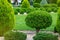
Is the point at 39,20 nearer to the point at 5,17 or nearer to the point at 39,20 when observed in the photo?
the point at 39,20

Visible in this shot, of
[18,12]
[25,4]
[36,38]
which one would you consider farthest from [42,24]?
[25,4]

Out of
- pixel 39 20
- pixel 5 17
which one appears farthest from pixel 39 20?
pixel 5 17

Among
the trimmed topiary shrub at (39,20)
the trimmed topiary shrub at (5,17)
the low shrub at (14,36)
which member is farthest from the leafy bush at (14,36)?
the trimmed topiary shrub at (39,20)

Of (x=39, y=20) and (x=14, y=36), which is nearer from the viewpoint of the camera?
A: (x=14, y=36)

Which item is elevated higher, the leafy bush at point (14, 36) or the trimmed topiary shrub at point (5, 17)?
the trimmed topiary shrub at point (5, 17)

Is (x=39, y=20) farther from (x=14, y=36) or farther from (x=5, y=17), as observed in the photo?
(x=14, y=36)

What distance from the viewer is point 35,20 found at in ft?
25.1

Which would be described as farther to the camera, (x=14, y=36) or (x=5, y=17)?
(x=5, y=17)

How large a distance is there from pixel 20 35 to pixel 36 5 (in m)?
13.3

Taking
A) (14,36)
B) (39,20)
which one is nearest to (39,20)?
(39,20)

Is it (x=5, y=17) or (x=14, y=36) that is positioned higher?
(x=5, y=17)

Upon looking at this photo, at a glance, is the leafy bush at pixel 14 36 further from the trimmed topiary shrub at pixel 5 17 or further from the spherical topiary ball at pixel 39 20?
the spherical topiary ball at pixel 39 20

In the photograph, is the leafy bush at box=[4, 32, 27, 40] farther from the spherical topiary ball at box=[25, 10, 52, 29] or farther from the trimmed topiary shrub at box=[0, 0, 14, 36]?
the spherical topiary ball at box=[25, 10, 52, 29]

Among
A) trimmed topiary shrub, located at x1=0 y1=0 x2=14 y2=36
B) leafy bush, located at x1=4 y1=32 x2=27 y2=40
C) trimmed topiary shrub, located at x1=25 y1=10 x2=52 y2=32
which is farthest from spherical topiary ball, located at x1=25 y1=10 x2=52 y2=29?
leafy bush, located at x1=4 y1=32 x2=27 y2=40
